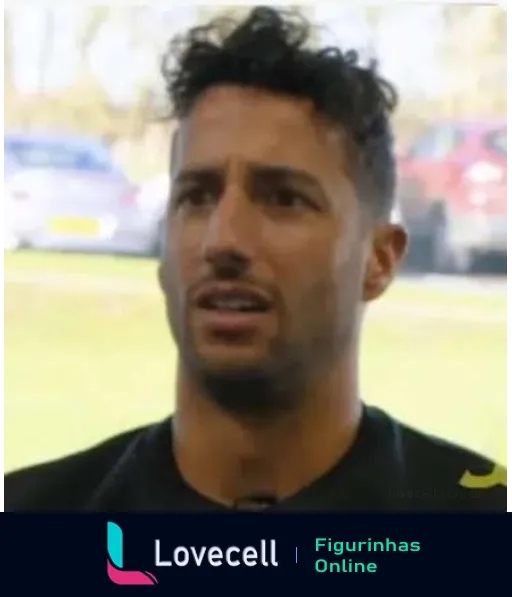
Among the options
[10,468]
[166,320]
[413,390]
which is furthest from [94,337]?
[413,390]

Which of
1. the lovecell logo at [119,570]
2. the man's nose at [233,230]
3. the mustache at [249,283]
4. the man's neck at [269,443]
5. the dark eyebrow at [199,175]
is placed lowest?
the lovecell logo at [119,570]

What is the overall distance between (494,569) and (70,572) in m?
0.64

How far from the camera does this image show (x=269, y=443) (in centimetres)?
175

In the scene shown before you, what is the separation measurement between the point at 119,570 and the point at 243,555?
19cm

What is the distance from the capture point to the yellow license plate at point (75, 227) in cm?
177

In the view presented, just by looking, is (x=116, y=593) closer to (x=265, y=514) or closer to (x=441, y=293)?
(x=265, y=514)

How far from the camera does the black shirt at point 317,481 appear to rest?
1.75 metres

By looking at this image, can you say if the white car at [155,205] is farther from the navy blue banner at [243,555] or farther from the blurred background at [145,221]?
the navy blue banner at [243,555]

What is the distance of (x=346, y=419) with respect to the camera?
177cm

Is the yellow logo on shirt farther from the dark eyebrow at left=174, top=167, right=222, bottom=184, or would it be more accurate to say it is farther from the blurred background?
the dark eyebrow at left=174, top=167, right=222, bottom=184

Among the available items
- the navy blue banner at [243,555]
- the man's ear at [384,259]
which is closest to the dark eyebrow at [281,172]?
the man's ear at [384,259]

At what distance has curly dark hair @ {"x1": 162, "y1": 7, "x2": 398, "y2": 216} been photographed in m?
1.71

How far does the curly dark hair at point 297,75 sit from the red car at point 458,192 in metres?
0.05

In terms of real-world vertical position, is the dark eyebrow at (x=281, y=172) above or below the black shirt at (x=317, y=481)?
above
